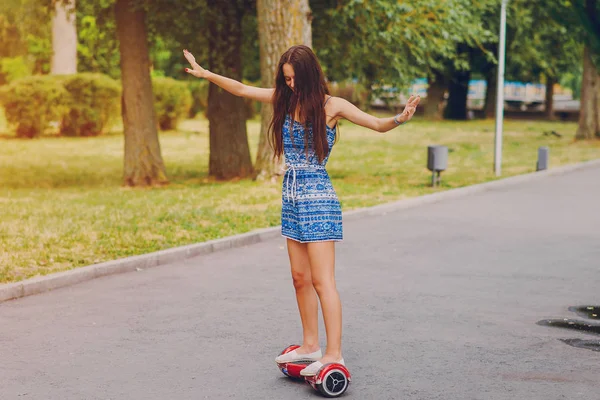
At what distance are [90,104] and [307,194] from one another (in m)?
30.8

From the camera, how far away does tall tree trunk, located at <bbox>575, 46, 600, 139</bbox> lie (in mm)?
32406

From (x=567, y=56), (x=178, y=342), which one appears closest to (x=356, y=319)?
(x=178, y=342)

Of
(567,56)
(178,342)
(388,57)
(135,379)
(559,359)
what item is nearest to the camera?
(135,379)

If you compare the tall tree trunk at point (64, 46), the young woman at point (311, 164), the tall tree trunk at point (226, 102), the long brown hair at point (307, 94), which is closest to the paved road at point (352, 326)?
the young woman at point (311, 164)

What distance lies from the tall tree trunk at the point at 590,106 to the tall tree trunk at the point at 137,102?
18260mm

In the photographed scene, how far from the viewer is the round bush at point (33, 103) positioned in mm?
32812

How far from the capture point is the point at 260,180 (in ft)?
57.4

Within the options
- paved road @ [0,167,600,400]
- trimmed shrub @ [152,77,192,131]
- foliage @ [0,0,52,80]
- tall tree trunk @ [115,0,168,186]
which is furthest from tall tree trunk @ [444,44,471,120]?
paved road @ [0,167,600,400]

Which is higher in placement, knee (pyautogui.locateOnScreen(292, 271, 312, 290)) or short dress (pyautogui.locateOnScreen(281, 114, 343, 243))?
short dress (pyautogui.locateOnScreen(281, 114, 343, 243))

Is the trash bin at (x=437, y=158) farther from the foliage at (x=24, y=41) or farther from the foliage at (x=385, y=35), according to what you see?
the foliage at (x=24, y=41)

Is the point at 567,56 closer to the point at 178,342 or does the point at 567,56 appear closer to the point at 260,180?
the point at 260,180

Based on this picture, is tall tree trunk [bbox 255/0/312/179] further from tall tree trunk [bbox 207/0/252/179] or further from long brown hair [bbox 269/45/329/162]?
long brown hair [bbox 269/45/329/162]

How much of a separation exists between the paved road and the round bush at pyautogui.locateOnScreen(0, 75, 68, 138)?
23.8 m

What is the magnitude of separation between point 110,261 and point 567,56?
3854 cm
